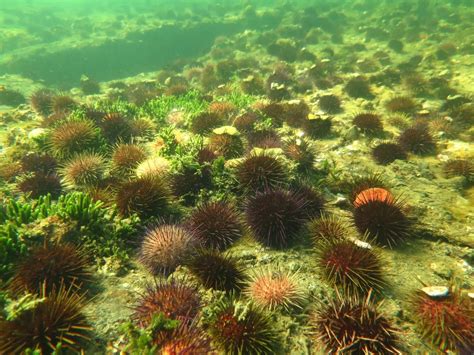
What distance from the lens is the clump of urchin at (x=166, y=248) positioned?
4.94 metres

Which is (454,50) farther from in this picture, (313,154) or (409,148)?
(313,154)

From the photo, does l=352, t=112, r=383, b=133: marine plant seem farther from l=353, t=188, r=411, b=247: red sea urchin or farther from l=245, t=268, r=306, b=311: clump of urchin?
l=245, t=268, r=306, b=311: clump of urchin

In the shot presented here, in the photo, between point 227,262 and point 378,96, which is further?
point 378,96

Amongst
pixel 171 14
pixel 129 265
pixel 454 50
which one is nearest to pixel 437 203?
pixel 129 265

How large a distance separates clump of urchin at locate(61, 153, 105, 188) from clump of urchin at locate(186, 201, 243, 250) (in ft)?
10.4

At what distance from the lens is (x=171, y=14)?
42094 mm

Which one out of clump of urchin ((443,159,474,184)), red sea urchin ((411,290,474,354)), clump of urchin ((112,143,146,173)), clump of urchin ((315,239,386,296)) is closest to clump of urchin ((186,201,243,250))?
clump of urchin ((315,239,386,296))

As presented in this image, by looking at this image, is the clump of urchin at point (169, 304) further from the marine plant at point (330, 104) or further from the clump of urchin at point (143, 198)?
the marine plant at point (330, 104)

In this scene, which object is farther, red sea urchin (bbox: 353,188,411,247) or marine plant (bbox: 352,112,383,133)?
marine plant (bbox: 352,112,383,133)

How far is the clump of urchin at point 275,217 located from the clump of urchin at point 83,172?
4090mm

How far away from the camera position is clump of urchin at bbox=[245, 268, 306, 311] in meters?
4.30

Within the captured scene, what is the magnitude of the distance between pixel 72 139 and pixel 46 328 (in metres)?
5.97

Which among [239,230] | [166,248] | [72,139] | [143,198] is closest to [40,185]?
[72,139]

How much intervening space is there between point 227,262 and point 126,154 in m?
4.40
